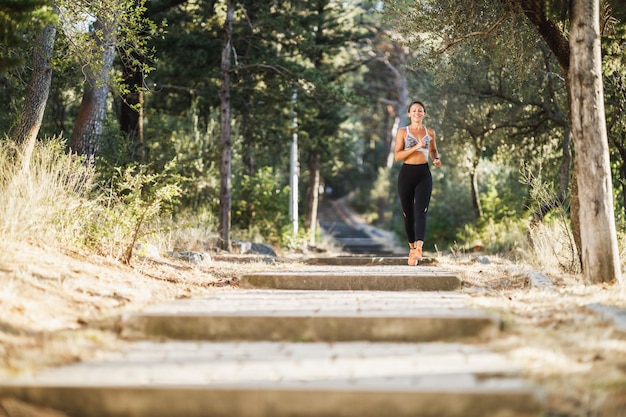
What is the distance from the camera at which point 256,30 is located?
19.9 meters

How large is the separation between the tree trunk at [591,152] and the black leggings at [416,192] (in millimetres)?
2148

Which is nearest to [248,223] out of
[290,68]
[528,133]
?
[290,68]

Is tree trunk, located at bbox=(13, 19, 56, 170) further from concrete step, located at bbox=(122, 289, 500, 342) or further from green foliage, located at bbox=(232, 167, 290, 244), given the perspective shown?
green foliage, located at bbox=(232, 167, 290, 244)

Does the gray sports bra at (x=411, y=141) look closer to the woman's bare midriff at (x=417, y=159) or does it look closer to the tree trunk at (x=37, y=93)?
the woman's bare midriff at (x=417, y=159)

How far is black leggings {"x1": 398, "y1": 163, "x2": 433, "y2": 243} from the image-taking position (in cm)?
869

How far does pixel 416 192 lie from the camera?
28.9 ft

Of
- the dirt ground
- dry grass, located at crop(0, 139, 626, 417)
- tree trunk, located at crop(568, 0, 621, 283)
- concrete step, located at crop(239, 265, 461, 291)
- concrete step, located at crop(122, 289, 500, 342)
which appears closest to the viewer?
the dirt ground

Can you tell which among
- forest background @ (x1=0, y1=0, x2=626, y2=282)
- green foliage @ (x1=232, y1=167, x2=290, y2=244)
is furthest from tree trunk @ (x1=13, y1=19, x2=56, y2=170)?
green foliage @ (x1=232, y1=167, x2=290, y2=244)

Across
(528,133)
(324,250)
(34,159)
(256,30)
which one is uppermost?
(256,30)

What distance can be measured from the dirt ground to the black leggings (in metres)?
1.03

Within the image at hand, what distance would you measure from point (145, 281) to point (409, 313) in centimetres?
341

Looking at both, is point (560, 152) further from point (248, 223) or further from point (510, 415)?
point (510, 415)

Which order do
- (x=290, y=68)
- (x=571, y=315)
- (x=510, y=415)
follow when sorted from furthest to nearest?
(x=290, y=68) < (x=571, y=315) < (x=510, y=415)

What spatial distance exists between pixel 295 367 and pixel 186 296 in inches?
107
